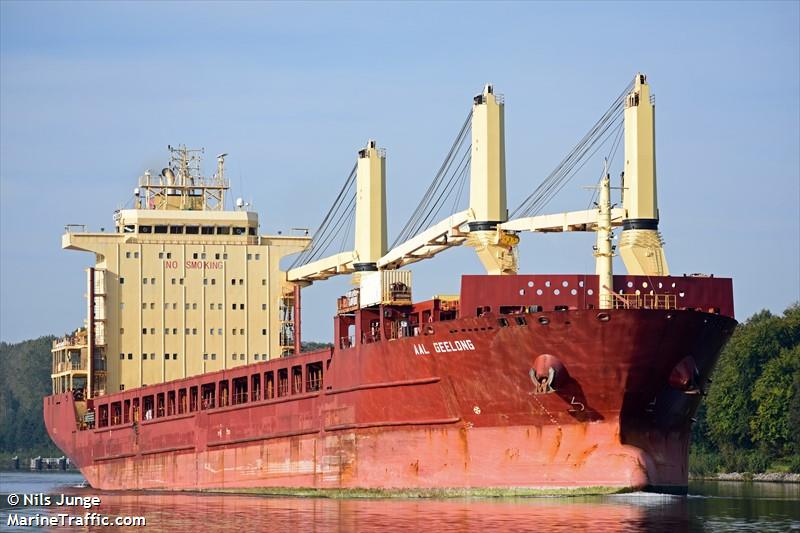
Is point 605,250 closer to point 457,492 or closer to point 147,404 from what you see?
point 457,492

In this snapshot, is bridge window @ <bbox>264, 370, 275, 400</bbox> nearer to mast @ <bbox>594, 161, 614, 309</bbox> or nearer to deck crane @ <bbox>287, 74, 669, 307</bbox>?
deck crane @ <bbox>287, 74, 669, 307</bbox>

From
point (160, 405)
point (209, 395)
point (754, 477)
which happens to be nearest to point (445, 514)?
point (209, 395)

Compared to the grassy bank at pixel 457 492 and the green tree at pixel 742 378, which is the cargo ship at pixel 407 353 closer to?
the grassy bank at pixel 457 492

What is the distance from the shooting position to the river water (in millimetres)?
32656

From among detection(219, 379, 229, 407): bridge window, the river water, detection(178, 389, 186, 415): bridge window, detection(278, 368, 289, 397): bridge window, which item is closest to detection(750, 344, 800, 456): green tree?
the river water

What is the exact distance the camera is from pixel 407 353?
41875 mm

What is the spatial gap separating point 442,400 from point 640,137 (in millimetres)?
9038

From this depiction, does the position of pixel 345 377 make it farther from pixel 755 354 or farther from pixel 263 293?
pixel 755 354

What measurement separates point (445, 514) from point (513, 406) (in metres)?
5.18

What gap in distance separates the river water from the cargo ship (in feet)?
4.79

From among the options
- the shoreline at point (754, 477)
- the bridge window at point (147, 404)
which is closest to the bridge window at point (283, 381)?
the bridge window at point (147, 404)

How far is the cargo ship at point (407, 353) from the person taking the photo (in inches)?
1524

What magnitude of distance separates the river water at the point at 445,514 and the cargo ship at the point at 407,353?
1.46 meters

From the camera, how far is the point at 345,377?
44781mm
